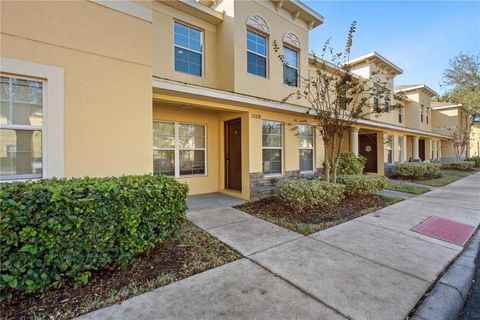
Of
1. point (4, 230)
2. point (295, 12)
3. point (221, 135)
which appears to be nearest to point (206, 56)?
point (221, 135)

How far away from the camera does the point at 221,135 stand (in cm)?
829

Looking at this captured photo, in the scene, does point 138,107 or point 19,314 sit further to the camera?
point 138,107

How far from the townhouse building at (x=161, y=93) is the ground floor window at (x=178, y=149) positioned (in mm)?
34

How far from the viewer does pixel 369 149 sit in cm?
1414

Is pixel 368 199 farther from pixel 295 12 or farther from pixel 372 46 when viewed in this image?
pixel 372 46

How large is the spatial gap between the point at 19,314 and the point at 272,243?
327 centimetres

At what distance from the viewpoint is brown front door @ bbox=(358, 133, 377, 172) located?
13766mm

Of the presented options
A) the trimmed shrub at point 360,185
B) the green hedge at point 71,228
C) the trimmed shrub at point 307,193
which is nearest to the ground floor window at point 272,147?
the trimmed shrub at point 307,193

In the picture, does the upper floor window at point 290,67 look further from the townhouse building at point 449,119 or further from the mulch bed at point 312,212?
Result: the townhouse building at point 449,119

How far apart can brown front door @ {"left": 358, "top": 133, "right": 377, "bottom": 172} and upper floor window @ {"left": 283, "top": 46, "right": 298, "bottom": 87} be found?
7.88 meters

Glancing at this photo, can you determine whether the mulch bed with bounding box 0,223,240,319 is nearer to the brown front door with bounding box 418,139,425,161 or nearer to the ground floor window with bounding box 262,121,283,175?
the ground floor window with bounding box 262,121,283,175

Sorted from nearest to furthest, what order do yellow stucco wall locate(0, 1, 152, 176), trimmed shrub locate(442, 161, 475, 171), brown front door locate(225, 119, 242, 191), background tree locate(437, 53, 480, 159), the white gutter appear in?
yellow stucco wall locate(0, 1, 152, 176)
the white gutter
brown front door locate(225, 119, 242, 191)
trimmed shrub locate(442, 161, 475, 171)
background tree locate(437, 53, 480, 159)

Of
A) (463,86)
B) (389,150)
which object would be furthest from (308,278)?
(463,86)

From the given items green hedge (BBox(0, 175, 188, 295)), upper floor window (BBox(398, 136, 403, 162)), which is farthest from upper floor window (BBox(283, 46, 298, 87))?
upper floor window (BBox(398, 136, 403, 162))
